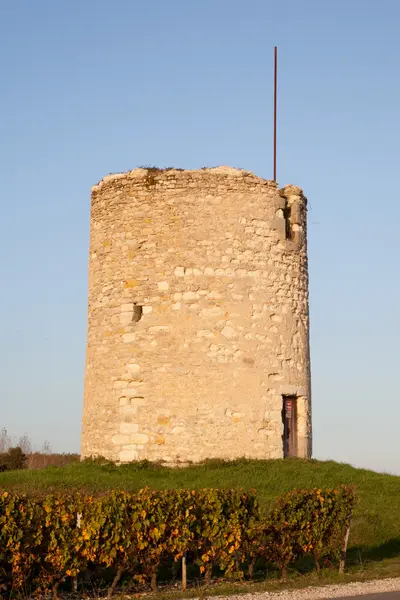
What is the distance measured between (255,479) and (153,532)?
739 cm

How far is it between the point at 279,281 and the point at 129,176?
4.31 meters

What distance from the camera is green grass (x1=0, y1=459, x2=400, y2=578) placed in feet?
51.7

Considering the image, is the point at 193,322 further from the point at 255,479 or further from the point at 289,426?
the point at 255,479

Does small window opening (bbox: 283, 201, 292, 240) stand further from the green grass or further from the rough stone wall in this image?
the green grass

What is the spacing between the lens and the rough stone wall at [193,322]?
19.2 m

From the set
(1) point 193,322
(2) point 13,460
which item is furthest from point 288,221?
(2) point 13,460

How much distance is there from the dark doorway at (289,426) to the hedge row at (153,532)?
8.06 meters

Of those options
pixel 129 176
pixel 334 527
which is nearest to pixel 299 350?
pixel 129 176

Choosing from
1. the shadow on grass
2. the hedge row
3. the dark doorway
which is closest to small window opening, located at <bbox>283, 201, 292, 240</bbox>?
the dark doorway

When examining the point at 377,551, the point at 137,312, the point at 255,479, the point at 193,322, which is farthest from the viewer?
the point at 137,312

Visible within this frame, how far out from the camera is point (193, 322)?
63.7ft

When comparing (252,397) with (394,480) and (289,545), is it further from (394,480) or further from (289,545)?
(289,545)

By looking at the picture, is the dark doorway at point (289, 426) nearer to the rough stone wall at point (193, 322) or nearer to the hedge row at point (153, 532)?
the rough stone wall at point (193, 322)

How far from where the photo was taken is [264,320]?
19.9 meters
